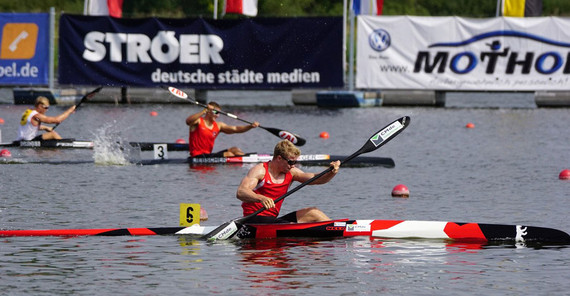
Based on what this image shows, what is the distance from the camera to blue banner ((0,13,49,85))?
36.0 m

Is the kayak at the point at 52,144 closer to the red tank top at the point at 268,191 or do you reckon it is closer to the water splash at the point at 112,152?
the water splash at the point at 112,152

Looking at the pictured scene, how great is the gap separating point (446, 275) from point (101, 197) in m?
7.37

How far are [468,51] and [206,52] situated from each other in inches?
316

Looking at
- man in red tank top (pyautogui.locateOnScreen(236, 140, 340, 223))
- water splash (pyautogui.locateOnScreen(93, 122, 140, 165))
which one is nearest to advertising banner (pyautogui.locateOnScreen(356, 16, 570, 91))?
water splash (pyautogui.locateOnScreen(93, 122, 140, 165))

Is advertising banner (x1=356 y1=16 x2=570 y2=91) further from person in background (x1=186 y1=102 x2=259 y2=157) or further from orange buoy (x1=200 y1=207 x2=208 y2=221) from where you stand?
orange buoy (x1=200 y1=207 x2=208 y2=221)

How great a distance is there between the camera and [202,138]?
21.4m

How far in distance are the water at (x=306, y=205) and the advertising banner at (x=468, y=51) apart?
536 centimetres

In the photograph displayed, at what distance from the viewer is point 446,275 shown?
11.2m

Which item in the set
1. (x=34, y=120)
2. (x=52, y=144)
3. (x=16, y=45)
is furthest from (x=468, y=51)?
(x=34, y=120)

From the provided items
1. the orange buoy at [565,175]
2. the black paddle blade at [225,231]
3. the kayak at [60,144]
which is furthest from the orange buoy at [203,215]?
the kayak at [60,144]

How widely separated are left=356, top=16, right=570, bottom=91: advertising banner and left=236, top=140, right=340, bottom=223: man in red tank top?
22005 millimetres

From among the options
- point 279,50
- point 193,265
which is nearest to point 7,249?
point 193,265

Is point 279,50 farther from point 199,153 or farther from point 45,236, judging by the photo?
point 45,236

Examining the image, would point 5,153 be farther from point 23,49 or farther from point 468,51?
point 468,51
